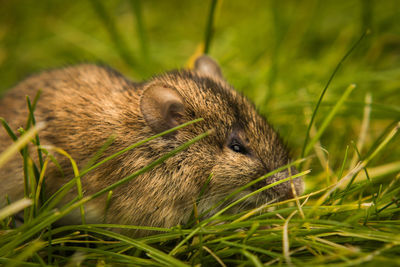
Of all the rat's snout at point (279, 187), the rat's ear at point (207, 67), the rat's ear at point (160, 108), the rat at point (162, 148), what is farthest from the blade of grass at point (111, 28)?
the rat's snout at point (279, 187)

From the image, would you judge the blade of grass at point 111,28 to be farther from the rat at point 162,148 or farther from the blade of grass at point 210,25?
the rat at point 162,148

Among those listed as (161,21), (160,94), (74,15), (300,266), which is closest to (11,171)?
(160,94)

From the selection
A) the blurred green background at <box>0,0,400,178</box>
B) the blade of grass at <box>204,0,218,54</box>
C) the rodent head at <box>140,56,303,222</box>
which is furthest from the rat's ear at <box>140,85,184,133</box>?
the blade of grass at <box>204,0,218,54</box>

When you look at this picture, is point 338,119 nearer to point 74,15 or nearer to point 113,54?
point 113,54

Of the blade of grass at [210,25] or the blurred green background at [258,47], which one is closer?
the blade of grass at [210,25]

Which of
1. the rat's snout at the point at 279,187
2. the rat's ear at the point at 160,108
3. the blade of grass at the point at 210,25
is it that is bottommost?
the rat's snout at the point at 279,187

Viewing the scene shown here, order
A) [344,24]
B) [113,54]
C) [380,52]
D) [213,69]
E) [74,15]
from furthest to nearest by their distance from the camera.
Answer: [74,15], [344,24], [113,54], [380,52], [213,69]
